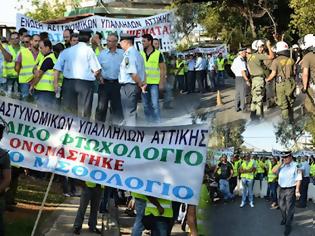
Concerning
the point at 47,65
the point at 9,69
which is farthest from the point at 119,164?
the point at 9,69

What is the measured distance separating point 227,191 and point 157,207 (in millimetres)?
1448

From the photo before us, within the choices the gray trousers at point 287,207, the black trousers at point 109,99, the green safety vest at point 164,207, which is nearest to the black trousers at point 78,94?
the black trousers at point 109,99

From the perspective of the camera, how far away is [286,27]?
91.9 feet

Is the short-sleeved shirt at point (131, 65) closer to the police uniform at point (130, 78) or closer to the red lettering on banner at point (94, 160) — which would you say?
the police uniform at point (130, 78)

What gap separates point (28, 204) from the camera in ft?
34.0

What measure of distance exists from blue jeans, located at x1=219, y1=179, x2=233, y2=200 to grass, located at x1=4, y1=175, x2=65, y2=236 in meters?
3.35

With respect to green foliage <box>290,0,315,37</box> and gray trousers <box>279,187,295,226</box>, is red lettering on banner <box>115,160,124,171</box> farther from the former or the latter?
green foliage <box>290,0,315,37</box>

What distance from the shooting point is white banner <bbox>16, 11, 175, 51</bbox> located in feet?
45.6

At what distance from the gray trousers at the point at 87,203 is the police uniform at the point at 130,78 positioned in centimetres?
109

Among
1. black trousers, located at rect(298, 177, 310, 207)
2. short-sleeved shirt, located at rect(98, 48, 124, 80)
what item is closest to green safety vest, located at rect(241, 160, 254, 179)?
black trousers, located at rect(298, 177, 310, 207)

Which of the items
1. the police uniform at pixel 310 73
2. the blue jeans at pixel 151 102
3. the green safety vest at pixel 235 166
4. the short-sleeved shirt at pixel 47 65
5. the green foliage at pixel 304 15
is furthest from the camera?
the green foliage at pixel 304 15

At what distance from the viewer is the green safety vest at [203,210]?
6633 millimetres

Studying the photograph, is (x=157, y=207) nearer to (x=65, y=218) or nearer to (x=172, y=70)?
(x=65, y=218)

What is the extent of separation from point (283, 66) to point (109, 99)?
11.1ft
